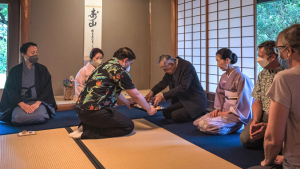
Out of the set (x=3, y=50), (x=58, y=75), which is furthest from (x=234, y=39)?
(x=3, y=50)

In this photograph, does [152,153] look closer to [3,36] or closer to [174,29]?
[174,29]

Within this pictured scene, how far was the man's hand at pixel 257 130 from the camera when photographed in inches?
98.2

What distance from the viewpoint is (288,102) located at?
1.38 meters

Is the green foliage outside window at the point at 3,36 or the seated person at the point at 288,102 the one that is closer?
the seated person at the point at 288,102

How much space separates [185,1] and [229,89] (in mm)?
3079

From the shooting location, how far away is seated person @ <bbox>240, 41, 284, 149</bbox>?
98.7 inches

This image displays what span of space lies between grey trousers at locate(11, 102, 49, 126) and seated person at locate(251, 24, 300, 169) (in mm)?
3179

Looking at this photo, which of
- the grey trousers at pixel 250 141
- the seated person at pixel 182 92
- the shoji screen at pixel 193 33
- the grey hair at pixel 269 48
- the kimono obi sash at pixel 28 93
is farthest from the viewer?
the shoji screen at pixel 193 33

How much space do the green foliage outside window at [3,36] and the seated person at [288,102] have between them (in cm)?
518

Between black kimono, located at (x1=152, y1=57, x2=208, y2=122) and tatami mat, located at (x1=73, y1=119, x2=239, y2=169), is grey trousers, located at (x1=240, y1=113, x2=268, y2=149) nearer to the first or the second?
tatami mat, located at (x1=73, y1=119, x2=239, y2=169)

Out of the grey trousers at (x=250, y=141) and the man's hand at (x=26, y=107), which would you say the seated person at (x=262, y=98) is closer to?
the grey trousers at (x=250, y=141)

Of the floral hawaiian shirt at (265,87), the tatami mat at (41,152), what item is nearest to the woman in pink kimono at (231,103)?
the floral hawaiian shirt at (265,87)

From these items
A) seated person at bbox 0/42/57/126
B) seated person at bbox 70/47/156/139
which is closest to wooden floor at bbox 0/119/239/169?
seated person at bbox 70/47/156/139

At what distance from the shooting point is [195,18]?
5.53 meters
